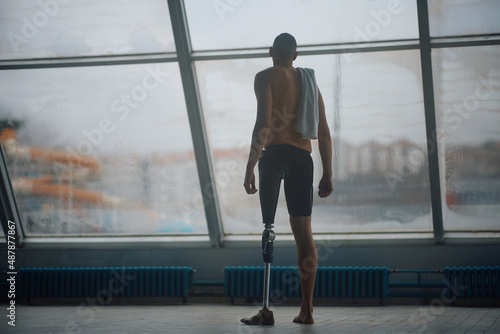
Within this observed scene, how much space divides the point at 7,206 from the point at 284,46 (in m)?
4.39

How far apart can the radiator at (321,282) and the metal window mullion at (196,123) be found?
523mm

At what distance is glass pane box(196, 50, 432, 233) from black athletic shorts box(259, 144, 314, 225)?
8.67 ft

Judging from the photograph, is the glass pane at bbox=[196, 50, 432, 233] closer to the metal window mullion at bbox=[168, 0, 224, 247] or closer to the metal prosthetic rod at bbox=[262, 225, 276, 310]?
the metal window mullion at bbox=[168, 0, 224, 247]

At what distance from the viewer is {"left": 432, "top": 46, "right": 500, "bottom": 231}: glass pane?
209 inches

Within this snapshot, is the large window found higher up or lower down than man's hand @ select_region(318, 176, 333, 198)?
higher up

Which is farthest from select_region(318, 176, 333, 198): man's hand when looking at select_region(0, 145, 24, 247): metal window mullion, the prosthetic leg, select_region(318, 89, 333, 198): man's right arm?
select_region(0, 145, 24, 247): metal window mullion

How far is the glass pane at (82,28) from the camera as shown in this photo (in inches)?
219

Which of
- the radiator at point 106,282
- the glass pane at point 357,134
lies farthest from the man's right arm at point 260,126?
the radiator at point 106,282

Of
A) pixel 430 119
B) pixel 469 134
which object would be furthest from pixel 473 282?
pixel 430 119

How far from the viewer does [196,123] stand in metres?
5.60

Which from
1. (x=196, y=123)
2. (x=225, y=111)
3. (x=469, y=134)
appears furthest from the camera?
(x=225, y=111)

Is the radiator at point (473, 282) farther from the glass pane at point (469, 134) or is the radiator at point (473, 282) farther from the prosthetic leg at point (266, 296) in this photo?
the prosthetic leg at point (266, 296)

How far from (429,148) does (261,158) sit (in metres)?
2.84

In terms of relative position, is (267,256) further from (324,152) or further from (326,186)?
(324,152)
